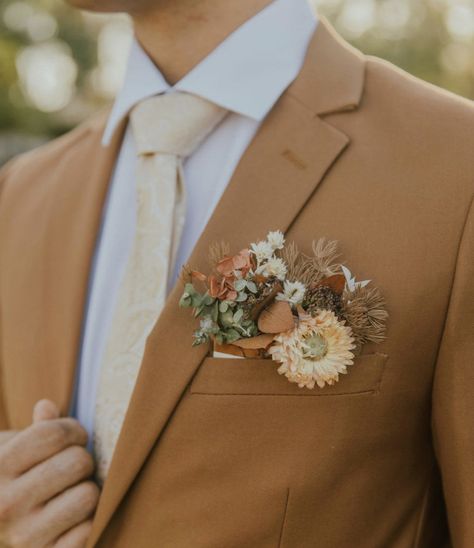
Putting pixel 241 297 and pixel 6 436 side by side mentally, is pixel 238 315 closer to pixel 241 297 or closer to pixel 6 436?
pixel 241 297

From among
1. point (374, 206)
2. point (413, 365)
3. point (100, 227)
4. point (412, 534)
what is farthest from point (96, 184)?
point (412, 534)

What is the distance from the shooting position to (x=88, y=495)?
1943 mm

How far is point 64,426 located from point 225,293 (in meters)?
0.59

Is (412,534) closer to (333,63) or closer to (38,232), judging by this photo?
(333,63)

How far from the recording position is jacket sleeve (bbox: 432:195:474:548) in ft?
5.65

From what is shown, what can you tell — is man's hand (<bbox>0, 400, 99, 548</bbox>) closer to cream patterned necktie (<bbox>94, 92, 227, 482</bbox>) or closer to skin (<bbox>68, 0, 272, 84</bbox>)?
cream patterned necktie (<bbox>94, 92, 227, 482</bbox>)

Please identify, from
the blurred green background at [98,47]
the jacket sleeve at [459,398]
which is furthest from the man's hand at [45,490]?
the blurred green background at [98,47]

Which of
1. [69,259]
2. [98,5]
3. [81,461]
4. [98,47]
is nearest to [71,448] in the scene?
[81,461]

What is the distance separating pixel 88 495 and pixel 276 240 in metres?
0.73

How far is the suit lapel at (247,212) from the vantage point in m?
1.80

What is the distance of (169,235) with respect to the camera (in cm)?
196

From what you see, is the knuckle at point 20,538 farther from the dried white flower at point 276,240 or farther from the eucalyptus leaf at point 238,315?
the dried white flower at point 276,240

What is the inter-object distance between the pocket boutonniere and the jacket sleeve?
0.48 ft

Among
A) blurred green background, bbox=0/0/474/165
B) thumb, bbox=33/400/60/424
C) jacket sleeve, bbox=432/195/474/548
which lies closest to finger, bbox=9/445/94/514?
thumb, bbox=33/400/60/424
